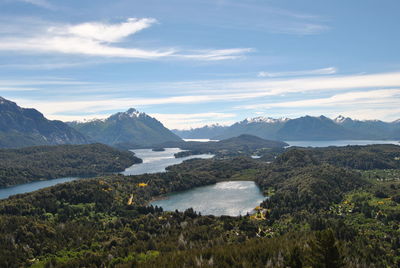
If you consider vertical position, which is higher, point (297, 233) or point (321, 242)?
Result: point (321, 242)

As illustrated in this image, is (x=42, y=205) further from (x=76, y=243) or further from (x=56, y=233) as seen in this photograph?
(x=76, y=243)

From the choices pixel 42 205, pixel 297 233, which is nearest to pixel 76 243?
pixel 42 205

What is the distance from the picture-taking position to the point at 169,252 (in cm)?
12450

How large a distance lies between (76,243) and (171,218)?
4878cm

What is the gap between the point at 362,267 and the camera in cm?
11144

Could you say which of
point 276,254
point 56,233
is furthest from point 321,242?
point 56,233

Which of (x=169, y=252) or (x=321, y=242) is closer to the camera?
(x=321, y=242)

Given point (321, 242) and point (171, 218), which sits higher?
point (321, 242)

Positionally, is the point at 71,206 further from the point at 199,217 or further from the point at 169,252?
the point at 169,252

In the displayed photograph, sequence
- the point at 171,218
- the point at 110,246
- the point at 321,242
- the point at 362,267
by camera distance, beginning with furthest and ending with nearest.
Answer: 1. the point at 171,218
2. the point at 110,246
3. the point at 362,267
4. the point at 321,242

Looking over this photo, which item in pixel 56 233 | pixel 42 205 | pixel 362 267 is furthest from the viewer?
pixel 42 205

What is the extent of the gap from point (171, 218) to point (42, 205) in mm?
74222

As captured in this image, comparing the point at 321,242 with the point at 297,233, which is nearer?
the point at 321,242

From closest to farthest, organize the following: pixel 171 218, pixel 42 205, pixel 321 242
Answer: pixel 321 242, pixel 171 218, pixel 42 205
